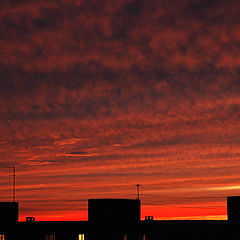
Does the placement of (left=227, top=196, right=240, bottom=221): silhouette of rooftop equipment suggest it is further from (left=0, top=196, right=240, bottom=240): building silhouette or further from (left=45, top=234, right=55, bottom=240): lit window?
(left=45, top=234, right=55, bottom=240): lit window

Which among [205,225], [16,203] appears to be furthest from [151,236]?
[16,203]

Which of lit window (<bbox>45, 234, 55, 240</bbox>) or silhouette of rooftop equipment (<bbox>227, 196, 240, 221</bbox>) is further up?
silhouette of rooftop equipment (<bbox>227, 196, 240, 221</bbox>)

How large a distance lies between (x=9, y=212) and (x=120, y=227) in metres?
16.9

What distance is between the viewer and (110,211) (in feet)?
172

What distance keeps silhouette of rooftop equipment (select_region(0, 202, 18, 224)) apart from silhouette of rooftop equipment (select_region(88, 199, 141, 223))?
435 inches

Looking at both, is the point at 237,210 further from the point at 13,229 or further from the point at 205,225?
the point at 13,229

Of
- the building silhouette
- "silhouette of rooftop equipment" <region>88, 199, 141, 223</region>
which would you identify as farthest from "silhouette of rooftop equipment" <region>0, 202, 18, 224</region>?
"silhouette of rooftop equipment" <region>88, 199, 141, 223</region>

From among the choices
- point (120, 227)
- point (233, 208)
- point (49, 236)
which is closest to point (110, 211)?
point (120, 227)

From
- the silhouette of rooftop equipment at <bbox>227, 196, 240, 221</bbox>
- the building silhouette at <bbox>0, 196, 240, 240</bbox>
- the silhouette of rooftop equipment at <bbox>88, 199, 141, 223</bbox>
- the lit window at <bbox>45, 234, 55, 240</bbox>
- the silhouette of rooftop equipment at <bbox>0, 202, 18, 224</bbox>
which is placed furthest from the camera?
the silhouette of rooftop equipment at <bbox>0, 202, 18, 224</bbox>

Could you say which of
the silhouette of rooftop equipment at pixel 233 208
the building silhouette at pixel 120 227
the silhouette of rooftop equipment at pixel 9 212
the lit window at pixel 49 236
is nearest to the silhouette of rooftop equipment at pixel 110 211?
the building silhouette at pixel 120 227

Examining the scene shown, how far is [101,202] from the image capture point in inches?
2077

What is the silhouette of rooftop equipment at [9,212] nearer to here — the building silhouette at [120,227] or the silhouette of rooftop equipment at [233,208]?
the building silhouette at [120,227]

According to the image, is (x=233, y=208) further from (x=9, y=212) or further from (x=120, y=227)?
(x=9, y=212)

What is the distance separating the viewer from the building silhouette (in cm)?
4431
